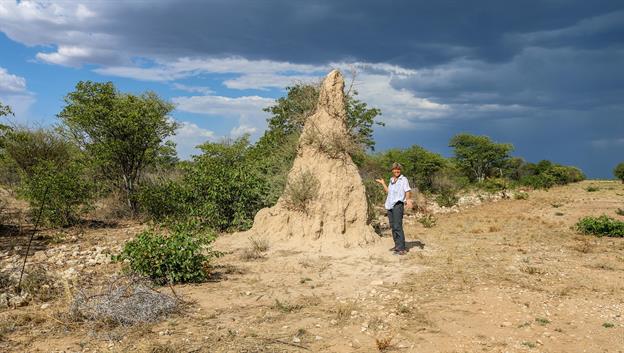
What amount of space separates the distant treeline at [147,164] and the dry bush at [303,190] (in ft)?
2.62

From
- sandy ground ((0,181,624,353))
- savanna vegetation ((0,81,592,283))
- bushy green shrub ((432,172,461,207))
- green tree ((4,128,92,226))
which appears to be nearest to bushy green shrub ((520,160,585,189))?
bushy green shrub ((432,172,461,207))

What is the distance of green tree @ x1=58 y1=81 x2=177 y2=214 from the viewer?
1528cm

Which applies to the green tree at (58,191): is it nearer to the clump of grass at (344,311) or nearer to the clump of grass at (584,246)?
the clump of grass at (344,311)

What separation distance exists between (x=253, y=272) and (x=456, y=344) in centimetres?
411

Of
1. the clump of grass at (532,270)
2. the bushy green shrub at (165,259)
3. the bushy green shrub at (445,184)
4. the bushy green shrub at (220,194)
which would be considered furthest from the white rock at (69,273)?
the bushy green shrub at (445,184)

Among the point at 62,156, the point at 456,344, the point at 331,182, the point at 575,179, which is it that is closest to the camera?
the point at 456,344

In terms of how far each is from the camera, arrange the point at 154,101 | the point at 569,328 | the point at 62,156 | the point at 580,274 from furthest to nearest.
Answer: the point at 62,156
the point at 154,101
the point at 580,274
the point at 569,328

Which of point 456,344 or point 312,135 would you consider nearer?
point 456,344

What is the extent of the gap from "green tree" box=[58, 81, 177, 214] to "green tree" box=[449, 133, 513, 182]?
23342mm

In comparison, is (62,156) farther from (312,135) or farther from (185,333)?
(185,333)

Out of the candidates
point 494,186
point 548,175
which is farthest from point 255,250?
point 548,175

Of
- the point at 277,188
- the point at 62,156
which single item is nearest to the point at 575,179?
the point at 277,188

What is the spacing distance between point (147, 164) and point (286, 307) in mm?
13450

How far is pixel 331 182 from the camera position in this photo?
34.0 ft
